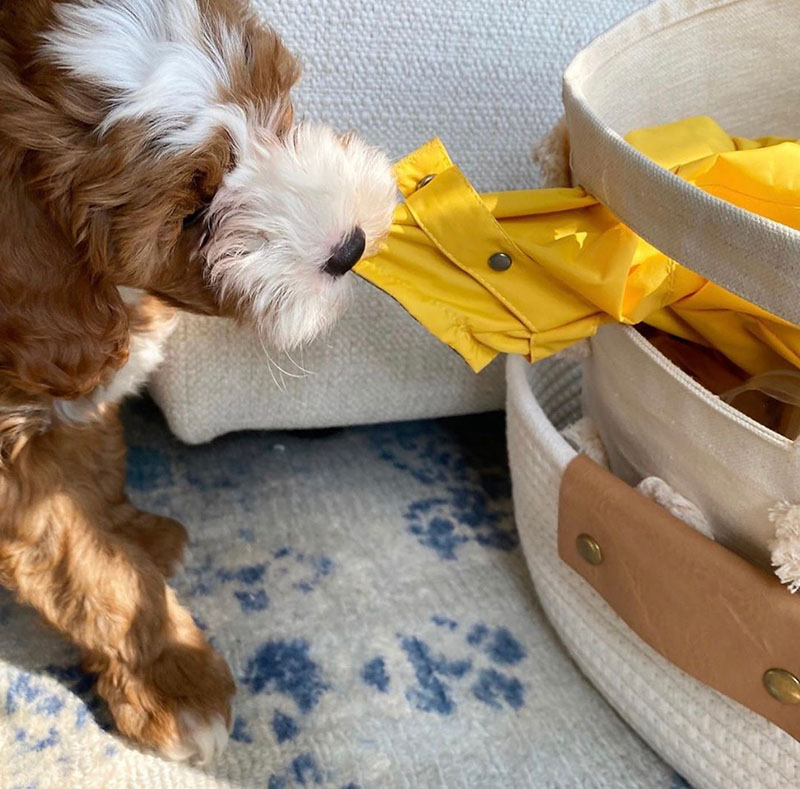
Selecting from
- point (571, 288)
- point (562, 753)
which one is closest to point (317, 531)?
point (562, 753)

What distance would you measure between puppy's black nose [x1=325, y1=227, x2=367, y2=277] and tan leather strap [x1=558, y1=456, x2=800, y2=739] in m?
0.33

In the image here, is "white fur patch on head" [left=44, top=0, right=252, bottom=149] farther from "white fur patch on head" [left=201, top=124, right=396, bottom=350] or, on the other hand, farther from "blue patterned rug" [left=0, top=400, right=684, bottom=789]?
"blue patterned rug" [left=0, top=400, right=684, bottom=789]

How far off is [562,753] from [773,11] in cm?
92

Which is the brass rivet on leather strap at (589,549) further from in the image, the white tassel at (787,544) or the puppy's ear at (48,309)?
the puppy's ear at (48,309)

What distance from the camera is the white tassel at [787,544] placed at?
729 millimetres

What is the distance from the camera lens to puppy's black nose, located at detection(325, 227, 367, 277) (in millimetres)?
789

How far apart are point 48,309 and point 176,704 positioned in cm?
47

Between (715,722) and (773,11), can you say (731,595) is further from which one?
(773,11)

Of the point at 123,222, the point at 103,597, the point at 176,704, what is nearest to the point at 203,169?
the point at 123,222

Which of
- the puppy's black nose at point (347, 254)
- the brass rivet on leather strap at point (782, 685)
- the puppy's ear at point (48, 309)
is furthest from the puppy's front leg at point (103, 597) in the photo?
the brass rivet on leather strap at point (782, 685)

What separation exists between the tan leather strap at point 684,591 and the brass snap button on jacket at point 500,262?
0.22m

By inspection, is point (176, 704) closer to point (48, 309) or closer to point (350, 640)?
point (350, 640)

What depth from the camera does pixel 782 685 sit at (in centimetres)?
76

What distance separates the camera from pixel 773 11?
1075 mm
